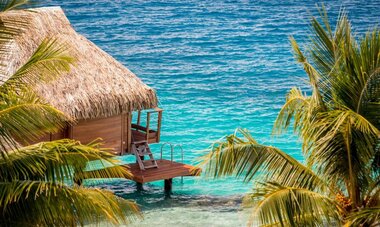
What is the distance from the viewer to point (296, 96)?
9.35 metres

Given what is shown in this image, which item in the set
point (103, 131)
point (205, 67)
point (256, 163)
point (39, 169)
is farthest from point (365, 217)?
point (205, 67)

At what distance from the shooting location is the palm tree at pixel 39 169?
7426 mm

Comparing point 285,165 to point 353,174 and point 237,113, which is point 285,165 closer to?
point 353,174

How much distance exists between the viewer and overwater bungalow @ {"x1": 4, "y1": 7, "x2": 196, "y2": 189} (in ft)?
49.7

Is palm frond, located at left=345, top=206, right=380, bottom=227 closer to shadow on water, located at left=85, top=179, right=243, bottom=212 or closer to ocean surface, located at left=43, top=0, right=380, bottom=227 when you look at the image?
ocean surface, located at left=43, top=0, right=380, bottom=227

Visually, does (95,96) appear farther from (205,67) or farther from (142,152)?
(205,67)

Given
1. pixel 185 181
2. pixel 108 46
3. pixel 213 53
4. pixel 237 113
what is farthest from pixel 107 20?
pixel 185 181

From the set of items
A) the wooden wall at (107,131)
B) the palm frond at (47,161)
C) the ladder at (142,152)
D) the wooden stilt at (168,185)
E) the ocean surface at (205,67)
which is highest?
the palm frond at (47,161)

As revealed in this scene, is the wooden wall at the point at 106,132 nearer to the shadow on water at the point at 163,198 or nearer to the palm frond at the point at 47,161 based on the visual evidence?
the shadow on water at the point at 163,198

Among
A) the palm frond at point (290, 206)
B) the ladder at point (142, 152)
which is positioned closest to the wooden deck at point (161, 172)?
the ladder at point (142, 152)

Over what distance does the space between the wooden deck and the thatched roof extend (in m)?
1.29

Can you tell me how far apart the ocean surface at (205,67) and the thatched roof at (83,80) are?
5.75 ft

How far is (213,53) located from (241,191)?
1795cm

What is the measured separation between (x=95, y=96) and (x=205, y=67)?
1811 cm
